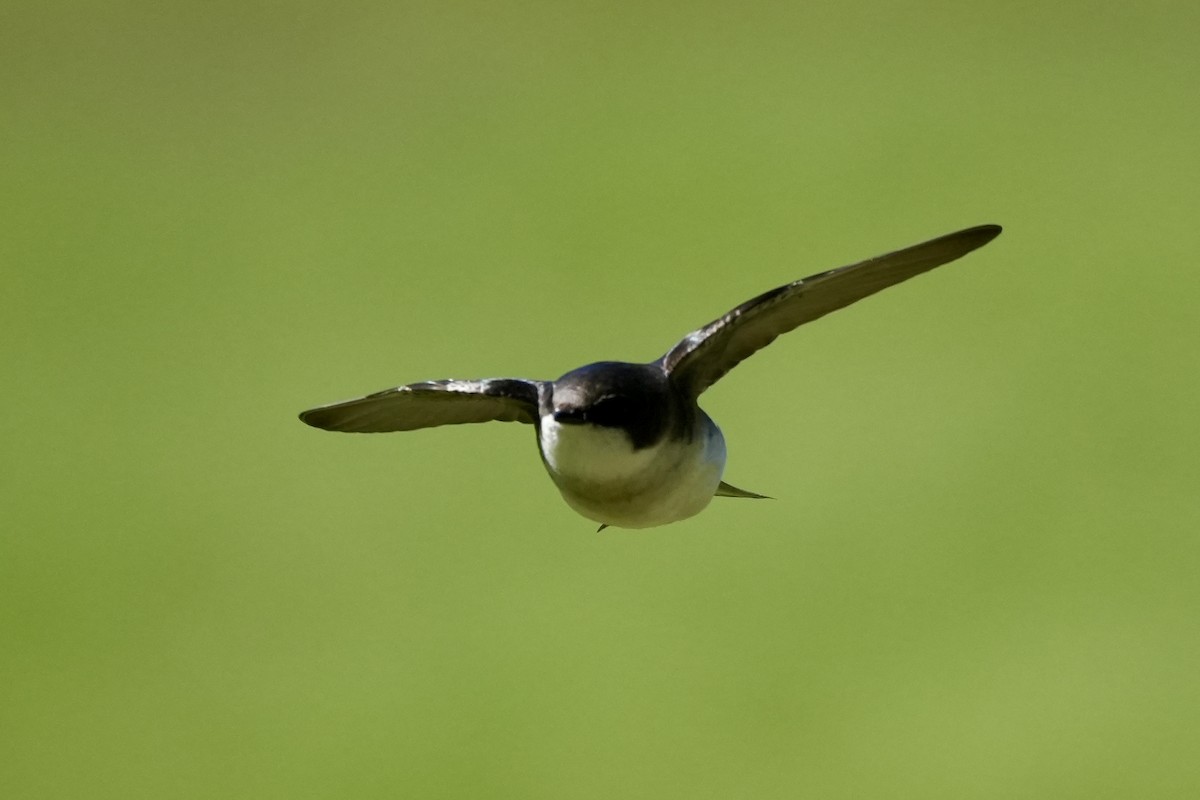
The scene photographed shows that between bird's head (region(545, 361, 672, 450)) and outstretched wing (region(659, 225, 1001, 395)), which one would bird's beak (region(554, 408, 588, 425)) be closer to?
bird's head (region(545, 361, 672, 450))

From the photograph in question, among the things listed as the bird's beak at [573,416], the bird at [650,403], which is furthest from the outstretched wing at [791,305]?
the bird's beak at [573,416]

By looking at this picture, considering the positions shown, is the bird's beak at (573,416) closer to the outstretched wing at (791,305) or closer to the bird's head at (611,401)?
the bird's head at (611,401)

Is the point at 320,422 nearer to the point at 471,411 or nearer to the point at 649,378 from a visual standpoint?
the point at 471,411

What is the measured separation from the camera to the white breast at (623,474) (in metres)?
0.73

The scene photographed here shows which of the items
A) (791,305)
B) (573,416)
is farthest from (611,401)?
(791,305)

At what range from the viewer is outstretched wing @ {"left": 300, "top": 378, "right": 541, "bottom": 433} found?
81cm

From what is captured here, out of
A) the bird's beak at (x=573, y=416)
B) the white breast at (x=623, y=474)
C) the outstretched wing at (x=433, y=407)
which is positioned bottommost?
the white breast at (x=623, y=474)

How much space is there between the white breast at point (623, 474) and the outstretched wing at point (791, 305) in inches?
2.2

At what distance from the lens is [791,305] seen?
80cm

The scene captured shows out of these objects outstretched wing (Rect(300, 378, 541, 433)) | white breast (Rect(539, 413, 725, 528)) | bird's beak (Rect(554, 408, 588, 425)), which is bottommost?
white breast (Rect(539, 413, 725, 528))

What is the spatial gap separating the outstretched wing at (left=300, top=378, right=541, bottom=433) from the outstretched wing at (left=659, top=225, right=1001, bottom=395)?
0.09 metres

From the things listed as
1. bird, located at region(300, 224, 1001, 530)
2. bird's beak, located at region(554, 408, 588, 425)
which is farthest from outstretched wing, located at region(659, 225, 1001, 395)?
bird's beak, located at region(554, 408, 588, 425)

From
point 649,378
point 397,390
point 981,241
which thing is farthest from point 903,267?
point 397,390

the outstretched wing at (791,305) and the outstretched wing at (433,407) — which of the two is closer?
the outstretched wing at (791,305)
